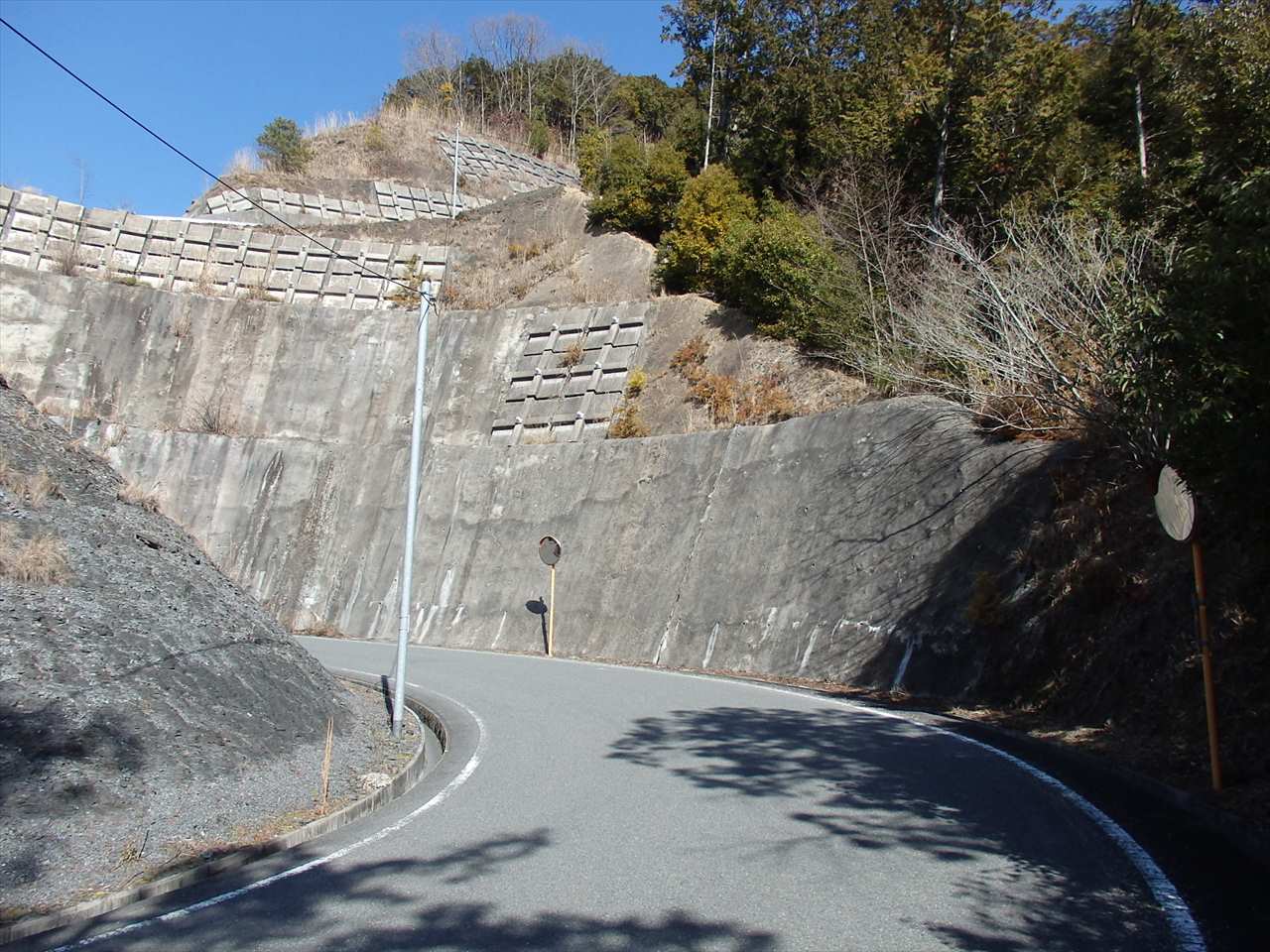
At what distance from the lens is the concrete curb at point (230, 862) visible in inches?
199

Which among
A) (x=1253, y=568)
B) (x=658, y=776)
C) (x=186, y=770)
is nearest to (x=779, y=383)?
(x=1253, y=568)

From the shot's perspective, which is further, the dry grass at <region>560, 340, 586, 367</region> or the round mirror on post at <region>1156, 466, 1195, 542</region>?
the dry grass at <region>560, 340, 586, 367</region>

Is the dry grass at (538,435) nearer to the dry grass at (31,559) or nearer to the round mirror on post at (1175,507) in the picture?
the dry grass at (31,559)

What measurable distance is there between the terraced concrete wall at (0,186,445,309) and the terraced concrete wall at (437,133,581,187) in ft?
52.0

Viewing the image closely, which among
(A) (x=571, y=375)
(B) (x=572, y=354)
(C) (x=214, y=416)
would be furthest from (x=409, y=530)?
(C) (x=214, y=416)

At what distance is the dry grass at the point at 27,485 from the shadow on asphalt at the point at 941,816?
19.0 feet

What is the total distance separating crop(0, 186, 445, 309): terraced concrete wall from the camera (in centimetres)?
3341

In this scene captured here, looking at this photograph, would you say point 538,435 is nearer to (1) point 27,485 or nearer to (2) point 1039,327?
(2) point 1039,327

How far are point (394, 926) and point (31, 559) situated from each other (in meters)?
4.69

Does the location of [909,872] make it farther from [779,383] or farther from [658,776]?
[779,383]

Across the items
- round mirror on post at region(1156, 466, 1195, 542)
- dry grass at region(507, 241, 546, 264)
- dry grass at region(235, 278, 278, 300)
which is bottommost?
round mirror on post at region(1156, 466, 1195, 542)

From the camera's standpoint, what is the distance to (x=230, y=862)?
619 centimetres

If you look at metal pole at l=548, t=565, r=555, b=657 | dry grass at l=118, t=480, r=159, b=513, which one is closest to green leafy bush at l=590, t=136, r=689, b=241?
metal pole at l=548, t=565, r=555, b=657

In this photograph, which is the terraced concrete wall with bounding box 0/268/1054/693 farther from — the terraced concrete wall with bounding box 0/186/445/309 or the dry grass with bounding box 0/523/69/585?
the dry grass with bounding box 0/523/69/585
